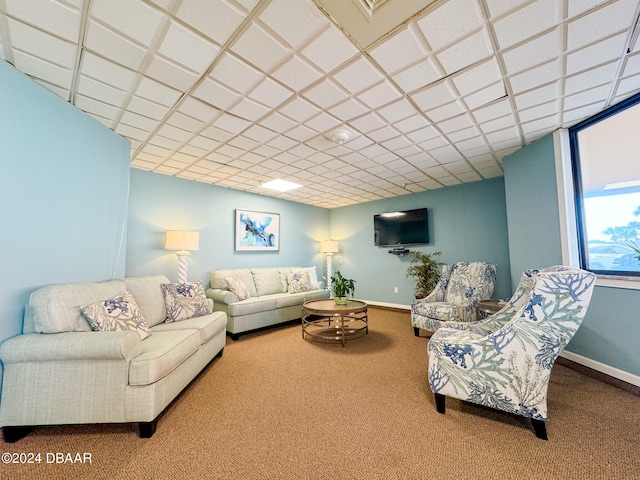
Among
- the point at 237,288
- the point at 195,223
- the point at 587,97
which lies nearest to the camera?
the point at 587,97

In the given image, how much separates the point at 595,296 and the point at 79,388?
13.5ft

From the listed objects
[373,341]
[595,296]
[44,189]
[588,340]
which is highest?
[44,189]

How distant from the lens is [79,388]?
5.07ft

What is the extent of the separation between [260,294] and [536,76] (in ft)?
14.0

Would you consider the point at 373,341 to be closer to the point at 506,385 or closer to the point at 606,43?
the point at 506,385

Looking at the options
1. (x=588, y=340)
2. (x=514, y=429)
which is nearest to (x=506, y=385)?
(x=514, y=429)

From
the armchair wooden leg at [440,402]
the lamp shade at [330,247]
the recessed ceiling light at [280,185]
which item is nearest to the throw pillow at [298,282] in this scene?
the lamp shade at [330,247]

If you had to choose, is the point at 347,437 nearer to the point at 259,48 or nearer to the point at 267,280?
the point at 259,48

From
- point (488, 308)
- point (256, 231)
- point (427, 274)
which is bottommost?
point (488, 308)

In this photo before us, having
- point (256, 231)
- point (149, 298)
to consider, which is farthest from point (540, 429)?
point (256, 231)

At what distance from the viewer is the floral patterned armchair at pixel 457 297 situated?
3.11 metres

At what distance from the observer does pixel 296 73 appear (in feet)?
5.75

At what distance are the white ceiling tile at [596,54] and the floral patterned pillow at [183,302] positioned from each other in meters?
3.66

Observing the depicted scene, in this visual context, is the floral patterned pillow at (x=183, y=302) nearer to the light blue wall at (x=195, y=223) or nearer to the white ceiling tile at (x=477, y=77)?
the light blue wall at (x=195, y=223)
